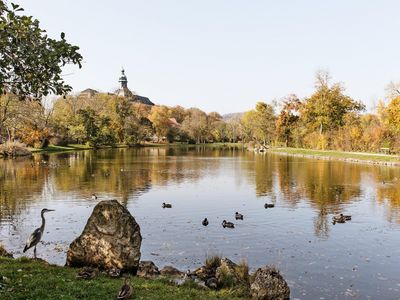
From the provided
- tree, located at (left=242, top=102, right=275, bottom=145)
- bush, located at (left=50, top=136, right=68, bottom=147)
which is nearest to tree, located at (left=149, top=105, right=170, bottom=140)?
tree, located at (left=242, top=102, right=275, bottom=145)

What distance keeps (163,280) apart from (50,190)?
81.0 feet

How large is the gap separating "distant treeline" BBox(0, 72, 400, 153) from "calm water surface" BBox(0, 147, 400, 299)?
30.8 metres

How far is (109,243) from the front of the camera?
46.4 ft

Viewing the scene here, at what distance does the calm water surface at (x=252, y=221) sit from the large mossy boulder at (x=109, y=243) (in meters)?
2.24

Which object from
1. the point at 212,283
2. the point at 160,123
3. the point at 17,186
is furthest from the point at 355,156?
the point at 160,123

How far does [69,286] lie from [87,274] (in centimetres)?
126

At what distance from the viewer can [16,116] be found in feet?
225

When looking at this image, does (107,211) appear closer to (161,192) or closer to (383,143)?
(161,192)

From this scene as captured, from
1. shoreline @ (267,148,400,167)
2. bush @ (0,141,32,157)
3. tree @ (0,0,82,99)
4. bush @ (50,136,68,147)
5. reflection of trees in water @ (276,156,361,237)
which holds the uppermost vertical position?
tree @ (0,0,82,99)

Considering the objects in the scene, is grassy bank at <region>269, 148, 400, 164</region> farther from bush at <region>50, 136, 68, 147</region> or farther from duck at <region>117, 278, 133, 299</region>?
duck at <region>117, 278, 133, 299</region>

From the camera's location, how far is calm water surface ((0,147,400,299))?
16.0m

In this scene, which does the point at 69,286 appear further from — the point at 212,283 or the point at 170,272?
the point at 212,283

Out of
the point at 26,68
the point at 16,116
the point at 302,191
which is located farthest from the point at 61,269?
the point at 16,116

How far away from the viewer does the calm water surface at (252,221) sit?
15977 mm
